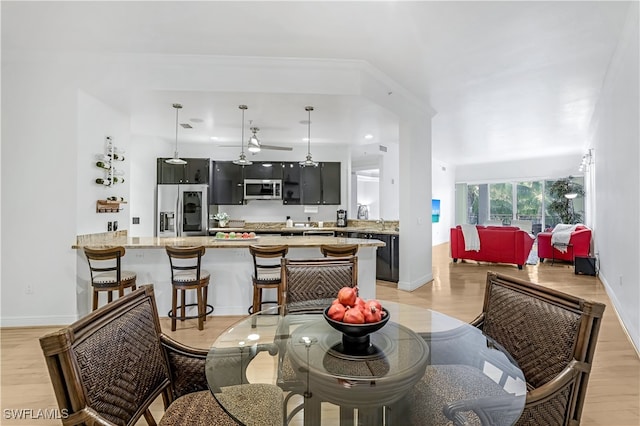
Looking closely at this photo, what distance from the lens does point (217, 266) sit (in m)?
3.71

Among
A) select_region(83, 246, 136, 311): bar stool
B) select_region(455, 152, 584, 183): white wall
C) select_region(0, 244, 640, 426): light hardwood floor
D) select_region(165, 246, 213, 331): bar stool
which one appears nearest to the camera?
select_region(0, 244, 640, 426): light hardwood floor

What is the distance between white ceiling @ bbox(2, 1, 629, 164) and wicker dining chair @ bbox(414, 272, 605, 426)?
7.83ft

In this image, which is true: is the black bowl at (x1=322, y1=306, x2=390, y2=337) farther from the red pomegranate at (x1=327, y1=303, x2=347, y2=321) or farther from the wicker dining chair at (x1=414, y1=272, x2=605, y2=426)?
the wicker dining chair at (x1=414, y1=272, x2=605, y2=426)

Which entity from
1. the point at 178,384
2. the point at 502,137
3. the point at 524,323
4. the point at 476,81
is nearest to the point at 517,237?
the point at 502,137

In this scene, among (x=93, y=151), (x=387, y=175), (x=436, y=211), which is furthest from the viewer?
(x=436, y=211)

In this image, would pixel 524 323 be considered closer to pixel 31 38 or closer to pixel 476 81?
pixel 476 81

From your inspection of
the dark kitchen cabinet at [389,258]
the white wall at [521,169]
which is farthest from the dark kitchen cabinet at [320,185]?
the white wall at [521,169]

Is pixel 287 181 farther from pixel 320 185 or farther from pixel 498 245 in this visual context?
pixel 498 245

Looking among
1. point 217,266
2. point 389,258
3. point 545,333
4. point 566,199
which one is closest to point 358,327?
point 545,333

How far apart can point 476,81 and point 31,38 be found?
504 centimetres

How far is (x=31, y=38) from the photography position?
3098 millimetres

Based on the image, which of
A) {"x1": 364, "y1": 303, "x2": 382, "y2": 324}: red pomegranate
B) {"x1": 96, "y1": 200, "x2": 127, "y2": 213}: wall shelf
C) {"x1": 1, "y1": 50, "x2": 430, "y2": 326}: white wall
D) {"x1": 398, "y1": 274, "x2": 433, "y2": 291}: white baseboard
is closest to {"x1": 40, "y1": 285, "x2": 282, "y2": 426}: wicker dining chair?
{"x1": 364, "y1": 303, "x2": 382, "y2": 324}: red pomegranate

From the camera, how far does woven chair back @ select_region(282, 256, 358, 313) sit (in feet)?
7.18

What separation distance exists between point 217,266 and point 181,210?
2.89m
